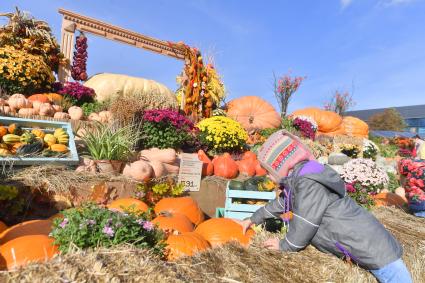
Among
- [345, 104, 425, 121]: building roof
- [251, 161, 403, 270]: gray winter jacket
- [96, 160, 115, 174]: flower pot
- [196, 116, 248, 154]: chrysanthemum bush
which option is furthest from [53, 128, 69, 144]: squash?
[345, 104, 425, 121]: building roof

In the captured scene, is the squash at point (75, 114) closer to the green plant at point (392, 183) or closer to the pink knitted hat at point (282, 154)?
the pink knitted hat at point (282, 154)

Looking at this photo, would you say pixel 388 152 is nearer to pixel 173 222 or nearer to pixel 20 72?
pixel 173 222

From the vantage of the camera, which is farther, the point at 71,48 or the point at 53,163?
the point at 71,48

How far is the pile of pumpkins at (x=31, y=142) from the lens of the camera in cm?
396

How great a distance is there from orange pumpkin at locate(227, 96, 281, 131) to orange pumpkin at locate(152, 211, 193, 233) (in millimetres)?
7285

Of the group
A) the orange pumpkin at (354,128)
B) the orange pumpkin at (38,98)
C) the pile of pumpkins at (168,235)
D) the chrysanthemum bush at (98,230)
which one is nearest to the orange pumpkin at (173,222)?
the pile of pumpkins at (168,235)

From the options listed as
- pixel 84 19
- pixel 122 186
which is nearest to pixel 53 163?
pixel 122 186

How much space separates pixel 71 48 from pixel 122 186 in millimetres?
5530

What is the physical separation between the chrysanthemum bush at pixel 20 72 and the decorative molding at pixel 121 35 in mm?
1857

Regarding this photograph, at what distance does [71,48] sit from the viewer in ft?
27.6

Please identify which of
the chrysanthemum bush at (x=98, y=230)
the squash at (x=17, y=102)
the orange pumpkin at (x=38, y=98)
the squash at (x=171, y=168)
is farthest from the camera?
the orange pumpkin at (x=38, y=98)

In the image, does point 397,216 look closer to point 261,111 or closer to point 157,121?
point 157,121

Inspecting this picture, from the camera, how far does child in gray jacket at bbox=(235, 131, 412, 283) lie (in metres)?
2.20

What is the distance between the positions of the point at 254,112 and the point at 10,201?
28.7 ft
